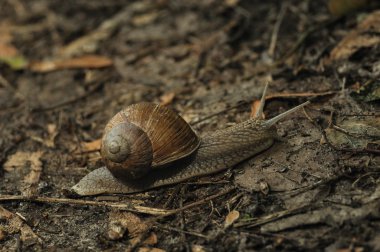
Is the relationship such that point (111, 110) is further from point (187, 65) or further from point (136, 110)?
point (136, 110)

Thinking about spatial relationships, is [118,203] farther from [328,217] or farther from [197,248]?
[328,217]

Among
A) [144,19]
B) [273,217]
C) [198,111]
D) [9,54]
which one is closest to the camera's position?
[273,217]

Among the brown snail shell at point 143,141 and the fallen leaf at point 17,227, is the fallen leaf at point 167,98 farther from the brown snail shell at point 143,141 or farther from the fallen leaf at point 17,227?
the fallen leaf at point 17,227

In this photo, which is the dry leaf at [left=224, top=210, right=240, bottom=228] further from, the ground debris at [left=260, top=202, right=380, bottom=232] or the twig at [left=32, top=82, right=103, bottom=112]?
the twig at [left=32, top=82, right=103, bottom=112]

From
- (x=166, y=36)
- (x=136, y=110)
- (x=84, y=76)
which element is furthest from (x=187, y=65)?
(x=136, y=110)

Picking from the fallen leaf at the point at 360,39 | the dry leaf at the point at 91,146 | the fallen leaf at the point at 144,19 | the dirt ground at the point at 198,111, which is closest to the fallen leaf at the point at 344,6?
the dirt ground at the point at 198,111

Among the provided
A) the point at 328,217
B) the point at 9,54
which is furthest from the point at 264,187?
the point at 9,54
